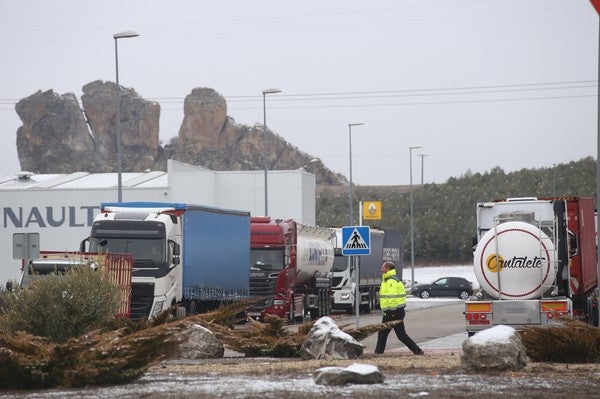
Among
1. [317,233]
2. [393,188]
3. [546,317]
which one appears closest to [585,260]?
[546,317]

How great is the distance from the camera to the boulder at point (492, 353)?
17.6 metres

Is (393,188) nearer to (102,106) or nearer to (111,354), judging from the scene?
(102,106)

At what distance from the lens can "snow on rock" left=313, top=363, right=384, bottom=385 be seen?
15.0m

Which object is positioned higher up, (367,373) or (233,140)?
(233,140)

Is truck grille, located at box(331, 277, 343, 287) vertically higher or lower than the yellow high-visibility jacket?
lower

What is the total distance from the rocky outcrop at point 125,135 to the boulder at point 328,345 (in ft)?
353

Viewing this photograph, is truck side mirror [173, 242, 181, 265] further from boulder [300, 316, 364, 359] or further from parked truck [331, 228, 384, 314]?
parked truck [331, 228, 384, 314]

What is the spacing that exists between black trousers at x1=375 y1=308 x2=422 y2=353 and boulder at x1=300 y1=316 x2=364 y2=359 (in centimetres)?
214

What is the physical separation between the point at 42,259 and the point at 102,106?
106143 millimetres

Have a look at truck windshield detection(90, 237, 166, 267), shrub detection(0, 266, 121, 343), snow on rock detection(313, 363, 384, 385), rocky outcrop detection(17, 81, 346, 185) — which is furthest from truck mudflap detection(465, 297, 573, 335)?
rocky outcrop detection(17, 81, 346, 185)

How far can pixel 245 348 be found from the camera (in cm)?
2180

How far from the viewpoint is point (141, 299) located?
32.5 m

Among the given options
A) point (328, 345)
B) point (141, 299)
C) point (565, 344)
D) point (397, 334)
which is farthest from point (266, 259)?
point (565, 344)

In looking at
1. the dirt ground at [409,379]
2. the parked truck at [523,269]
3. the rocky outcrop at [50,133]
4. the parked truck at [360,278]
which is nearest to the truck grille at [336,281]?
the parked truck at [360,278]
